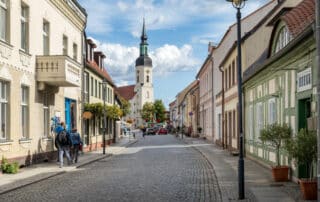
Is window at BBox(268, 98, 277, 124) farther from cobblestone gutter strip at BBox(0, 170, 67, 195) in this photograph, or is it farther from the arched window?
cobblestone gutter strip at BBox(0, 170, 67, 195)

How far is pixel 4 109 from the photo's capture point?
18797mm

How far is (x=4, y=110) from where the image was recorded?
1878 cm

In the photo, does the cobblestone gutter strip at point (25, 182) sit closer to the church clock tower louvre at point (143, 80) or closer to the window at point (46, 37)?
the window at point (46, 37)

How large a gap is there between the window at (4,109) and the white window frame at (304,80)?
399 inches

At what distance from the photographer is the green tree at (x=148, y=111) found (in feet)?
501

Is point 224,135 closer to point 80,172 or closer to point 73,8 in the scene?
point 73,8

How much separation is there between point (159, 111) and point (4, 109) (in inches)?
5353

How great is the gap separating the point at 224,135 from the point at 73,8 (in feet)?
45.3

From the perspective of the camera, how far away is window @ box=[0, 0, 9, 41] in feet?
60.6

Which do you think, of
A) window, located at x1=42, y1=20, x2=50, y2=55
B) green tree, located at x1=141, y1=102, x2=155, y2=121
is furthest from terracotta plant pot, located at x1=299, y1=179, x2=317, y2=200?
green tree, located at x1=141, y1=102, x2=155, y2=121

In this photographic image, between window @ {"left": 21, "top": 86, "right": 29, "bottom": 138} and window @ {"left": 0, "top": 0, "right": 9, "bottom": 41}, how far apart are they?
9.13 ft

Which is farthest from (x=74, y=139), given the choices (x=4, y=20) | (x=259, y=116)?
(x=259, y=116)

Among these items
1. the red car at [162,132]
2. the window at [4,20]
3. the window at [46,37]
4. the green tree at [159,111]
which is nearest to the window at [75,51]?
the window at [46,37]

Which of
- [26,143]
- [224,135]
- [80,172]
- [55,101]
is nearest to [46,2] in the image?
[55,101]
